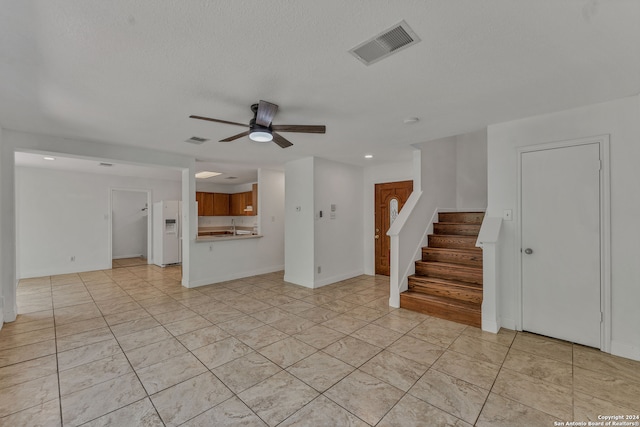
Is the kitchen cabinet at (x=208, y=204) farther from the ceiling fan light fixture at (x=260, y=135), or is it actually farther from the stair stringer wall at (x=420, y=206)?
the ceiling fan light fixture at (x=260, y=135)

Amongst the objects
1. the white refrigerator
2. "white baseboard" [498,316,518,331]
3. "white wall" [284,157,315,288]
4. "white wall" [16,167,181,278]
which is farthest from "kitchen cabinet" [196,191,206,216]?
"white baseboard" [498,316,518,331]

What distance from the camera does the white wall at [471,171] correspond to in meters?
5.47

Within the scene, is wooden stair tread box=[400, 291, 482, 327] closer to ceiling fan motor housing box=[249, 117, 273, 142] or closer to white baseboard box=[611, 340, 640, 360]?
white baseboard box=[611, 340, 640, 360]

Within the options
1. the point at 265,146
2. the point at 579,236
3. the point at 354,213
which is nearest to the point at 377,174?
the point at 354,213

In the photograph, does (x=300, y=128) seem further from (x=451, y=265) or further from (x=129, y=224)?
(x=129, y=224)

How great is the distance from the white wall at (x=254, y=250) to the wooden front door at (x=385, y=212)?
7.89 feet

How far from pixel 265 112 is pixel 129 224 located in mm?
8541

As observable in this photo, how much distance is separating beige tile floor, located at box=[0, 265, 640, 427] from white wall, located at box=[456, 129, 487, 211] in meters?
2.97

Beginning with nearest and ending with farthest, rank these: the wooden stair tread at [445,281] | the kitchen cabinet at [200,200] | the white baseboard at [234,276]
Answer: the wooden stair tread at [445,281] → the white baseboard at [234,276] → the kitchen cabinet at [200,200]

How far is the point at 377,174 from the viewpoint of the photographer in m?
6.08

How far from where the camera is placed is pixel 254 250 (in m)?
6.34

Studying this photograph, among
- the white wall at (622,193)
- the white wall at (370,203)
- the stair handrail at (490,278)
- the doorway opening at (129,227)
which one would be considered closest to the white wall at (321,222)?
the white wall at (370,203)

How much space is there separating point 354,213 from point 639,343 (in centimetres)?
433

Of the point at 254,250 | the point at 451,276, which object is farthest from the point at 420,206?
the point at 254,250
